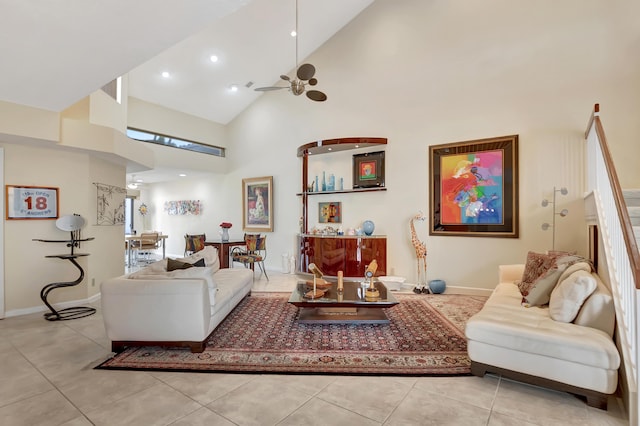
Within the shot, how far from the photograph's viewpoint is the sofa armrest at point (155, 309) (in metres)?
2.92

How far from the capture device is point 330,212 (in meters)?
6.71

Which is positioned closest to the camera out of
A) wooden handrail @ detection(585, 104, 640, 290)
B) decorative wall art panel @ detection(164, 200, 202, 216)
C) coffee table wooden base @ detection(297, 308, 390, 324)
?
wooden handrail @ detection(585, 104, 640, 290)

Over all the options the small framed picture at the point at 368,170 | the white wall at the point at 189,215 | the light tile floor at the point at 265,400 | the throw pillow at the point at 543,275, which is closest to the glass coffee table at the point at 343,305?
the light tile floor at the point at 265,400

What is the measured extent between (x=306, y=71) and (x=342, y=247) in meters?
3.22

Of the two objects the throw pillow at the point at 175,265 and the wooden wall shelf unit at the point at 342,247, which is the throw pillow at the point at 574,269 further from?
the throw pillow at the point at 175,265

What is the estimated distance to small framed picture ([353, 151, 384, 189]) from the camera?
6047 mm

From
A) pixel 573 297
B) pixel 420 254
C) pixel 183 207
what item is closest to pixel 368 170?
pixel 420 254

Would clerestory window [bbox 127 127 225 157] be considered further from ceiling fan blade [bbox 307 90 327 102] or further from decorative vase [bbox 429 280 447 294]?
decorative vase [bbox 429 280 447 294]

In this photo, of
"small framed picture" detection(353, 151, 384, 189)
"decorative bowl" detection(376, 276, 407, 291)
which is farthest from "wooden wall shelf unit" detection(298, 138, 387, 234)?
"decorative bowl" detection(376, 276, 407, 291)

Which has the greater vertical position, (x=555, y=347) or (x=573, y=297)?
(x=573, y=297)

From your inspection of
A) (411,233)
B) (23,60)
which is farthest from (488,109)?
(23,60)

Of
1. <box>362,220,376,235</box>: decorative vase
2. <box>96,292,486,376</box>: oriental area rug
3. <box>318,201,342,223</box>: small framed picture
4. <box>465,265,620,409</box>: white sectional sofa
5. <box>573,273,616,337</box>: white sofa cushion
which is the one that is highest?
<box>318,201,342,223</box>: small framed picture

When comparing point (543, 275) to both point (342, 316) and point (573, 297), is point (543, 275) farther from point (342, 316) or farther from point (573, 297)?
point (342, 316)

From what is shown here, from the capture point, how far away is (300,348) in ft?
10.2
